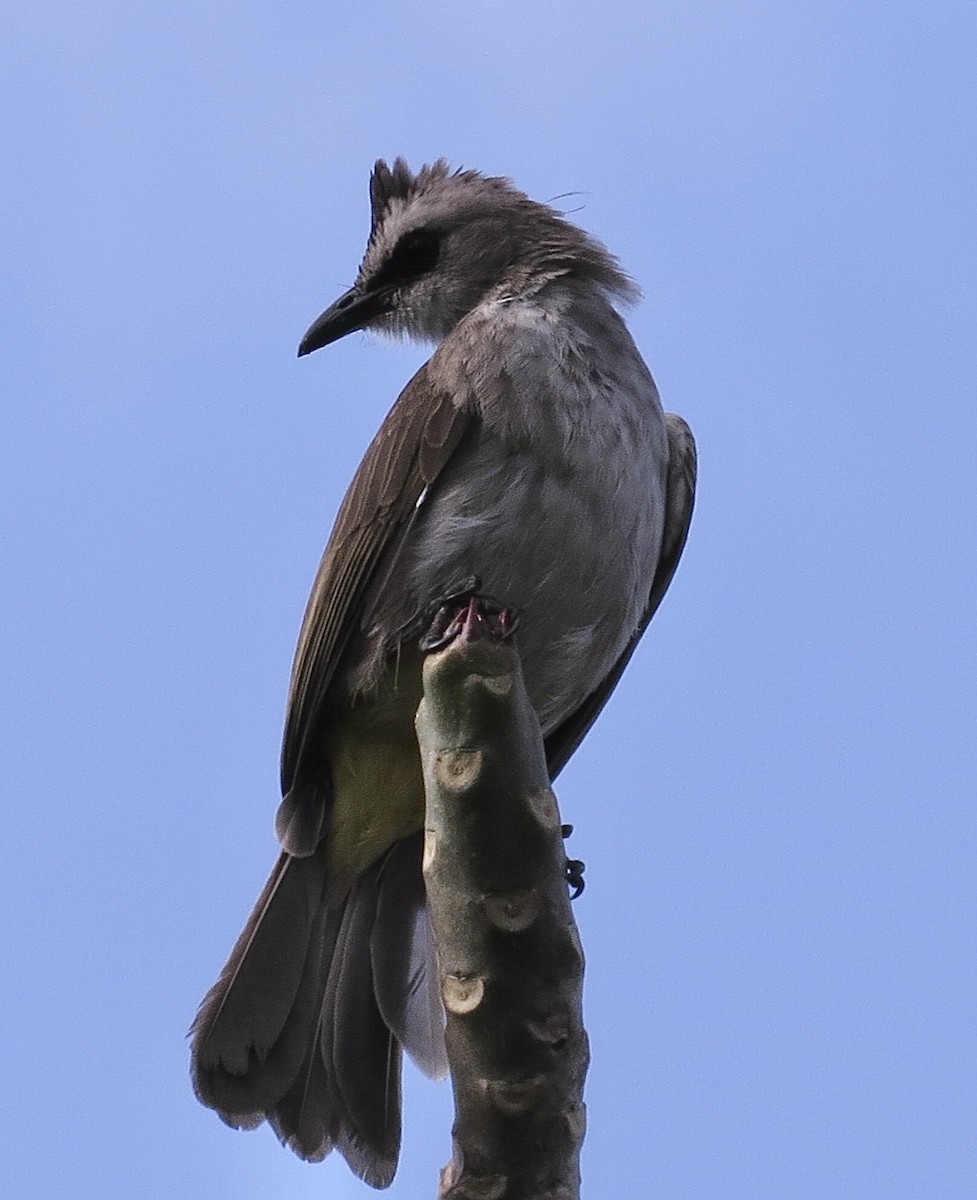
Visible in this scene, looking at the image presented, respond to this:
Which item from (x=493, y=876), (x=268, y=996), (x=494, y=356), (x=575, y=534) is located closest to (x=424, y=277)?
(x=494, y=356)

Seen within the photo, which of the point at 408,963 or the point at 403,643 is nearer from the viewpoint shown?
the point at 403,643

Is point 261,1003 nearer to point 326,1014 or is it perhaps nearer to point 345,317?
point 326,1014

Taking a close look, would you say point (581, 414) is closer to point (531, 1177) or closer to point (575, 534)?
point (575, 534)

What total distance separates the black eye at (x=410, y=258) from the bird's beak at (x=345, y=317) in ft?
0.23

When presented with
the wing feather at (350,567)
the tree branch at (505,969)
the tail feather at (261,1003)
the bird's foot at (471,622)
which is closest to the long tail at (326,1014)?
the tail feather at (261,1003)

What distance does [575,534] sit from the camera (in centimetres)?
481

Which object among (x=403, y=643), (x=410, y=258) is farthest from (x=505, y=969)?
(x=410, y=258)

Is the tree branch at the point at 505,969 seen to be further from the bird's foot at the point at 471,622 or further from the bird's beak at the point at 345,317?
the bird's beak at the point at 345,317

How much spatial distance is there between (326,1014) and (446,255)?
9.64ft

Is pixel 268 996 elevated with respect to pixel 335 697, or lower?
lower

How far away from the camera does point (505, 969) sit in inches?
103

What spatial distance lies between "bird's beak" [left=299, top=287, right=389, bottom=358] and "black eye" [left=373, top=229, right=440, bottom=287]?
0.07m

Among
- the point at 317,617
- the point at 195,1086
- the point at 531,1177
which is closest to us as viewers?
the point at 531,1177

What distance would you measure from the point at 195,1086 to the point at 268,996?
415 mm
